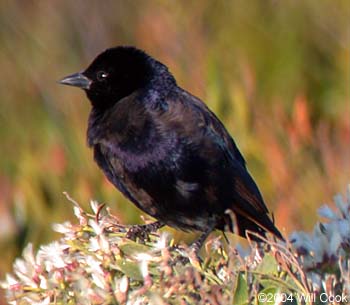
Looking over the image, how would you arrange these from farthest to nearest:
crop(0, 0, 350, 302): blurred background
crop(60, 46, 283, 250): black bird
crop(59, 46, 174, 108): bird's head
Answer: crop(0, 0, 350, 302): blurred background → crop(59, 46, 174, 108): bird's head → crop(60, 46, 283, 250): black bird

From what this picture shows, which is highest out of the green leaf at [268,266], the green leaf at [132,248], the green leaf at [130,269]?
the green leaf at [132,248]

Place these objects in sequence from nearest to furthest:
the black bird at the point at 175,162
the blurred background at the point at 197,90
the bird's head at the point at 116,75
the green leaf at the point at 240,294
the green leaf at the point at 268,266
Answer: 1. the green leaf at the point at 240,294
2. the green leaf at the point at 268,266
3. the black bird at the point at 175,162
4. the bird's head at the point at 116,75
5. the blurred background at the point at 197,90

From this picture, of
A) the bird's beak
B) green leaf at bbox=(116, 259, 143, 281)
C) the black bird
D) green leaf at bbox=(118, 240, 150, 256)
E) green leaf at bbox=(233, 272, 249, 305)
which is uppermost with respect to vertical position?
the bird's beak

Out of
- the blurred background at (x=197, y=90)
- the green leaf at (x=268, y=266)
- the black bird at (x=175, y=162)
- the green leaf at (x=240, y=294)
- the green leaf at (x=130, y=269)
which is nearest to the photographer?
the green leaf at (x=240, y=294)

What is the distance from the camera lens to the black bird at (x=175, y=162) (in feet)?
11.7

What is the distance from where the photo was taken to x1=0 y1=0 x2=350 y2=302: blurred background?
4758mm

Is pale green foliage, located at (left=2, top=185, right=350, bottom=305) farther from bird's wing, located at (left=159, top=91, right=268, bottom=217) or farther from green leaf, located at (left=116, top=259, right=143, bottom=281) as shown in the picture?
bird's wing, located at (left=159, top=91, right=268, bottom=217)

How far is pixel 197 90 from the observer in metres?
5.40

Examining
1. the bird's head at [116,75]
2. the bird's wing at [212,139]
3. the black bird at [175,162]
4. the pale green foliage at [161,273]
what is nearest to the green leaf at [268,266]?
the pale green foliage at [161,273]

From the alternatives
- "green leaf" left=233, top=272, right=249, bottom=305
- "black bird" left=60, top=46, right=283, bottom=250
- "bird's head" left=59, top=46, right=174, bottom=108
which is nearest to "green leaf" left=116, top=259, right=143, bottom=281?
"green leaf" left=233, top=272, right=249, bottom=305
